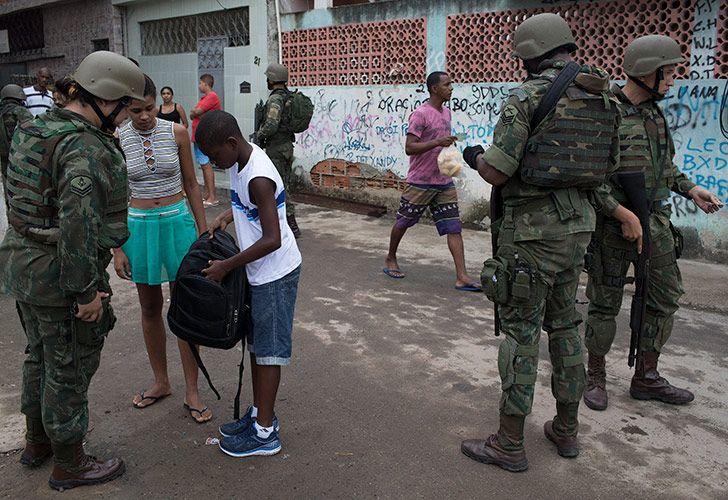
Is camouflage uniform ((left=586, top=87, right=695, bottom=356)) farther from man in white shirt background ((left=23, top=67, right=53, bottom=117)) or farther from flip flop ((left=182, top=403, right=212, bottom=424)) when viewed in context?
man in white shirt background ((left=23, top=67, right=53, bottom=117))

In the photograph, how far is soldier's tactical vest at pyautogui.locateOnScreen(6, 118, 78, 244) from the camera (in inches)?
101

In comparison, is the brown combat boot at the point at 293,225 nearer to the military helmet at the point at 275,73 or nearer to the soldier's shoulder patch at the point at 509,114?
the military helmet at the point at 275,73

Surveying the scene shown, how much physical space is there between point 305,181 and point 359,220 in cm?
202

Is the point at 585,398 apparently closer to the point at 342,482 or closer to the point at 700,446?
the point at 700,446

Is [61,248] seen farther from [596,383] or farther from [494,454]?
[596,383]

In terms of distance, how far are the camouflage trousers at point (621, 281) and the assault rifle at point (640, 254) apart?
2.5 inches

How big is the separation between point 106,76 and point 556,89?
1.81m

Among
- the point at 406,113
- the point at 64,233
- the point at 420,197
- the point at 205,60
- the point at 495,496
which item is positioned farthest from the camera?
the point at 205,60

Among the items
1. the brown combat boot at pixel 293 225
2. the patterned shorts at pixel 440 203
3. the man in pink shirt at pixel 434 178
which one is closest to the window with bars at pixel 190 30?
the brown combat boot at pixel 293 225

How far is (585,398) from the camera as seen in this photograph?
3709mm

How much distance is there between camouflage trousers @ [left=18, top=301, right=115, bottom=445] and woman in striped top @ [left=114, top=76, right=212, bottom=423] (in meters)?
0.61

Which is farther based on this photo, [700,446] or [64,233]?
[700,446]

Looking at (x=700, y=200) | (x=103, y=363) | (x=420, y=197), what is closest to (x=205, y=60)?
(x=420, y=197)

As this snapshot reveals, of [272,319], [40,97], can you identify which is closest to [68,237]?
[272,319]
